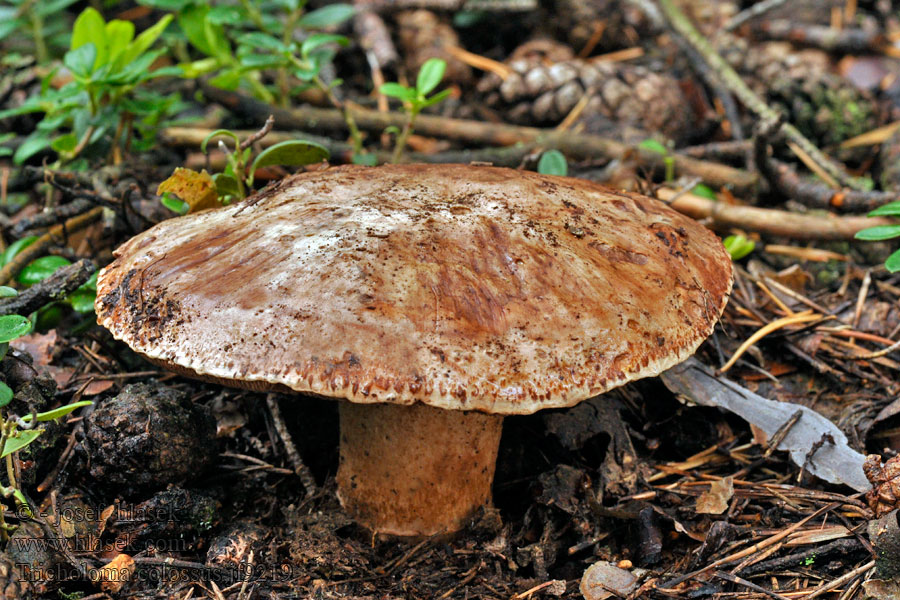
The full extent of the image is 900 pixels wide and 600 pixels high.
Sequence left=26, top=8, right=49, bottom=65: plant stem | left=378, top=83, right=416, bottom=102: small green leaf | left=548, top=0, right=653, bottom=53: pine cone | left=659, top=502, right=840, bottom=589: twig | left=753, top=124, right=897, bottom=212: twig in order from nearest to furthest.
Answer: left=659, top=502, right=840, bottom=589: twig < left=378, top=83, right=416, bottom=102: small green leaf < left=753, top=124, right=897, bottom=212: twig < left=26, top=8, right=49, bottom=65: plant stem < left=548, top=0, right=653, bottom=53: pine cone

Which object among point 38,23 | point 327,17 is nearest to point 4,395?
point 327,17

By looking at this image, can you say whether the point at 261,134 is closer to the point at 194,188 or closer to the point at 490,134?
the point at 194,188

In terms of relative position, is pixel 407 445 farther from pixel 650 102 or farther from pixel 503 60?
pixel 503 60

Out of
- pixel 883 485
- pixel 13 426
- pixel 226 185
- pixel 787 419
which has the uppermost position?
pixel 226 185

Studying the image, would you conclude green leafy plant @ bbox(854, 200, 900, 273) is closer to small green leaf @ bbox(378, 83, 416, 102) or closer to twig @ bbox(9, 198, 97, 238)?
small green leaf @ bbox(378, 83, 416, 102)

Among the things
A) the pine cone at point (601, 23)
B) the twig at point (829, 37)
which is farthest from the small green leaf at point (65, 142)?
the twig at point (829, 37)

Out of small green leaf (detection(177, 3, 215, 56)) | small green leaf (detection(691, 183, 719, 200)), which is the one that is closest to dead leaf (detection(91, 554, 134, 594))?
small green leaf (detection(177, 3, 215, 56))
